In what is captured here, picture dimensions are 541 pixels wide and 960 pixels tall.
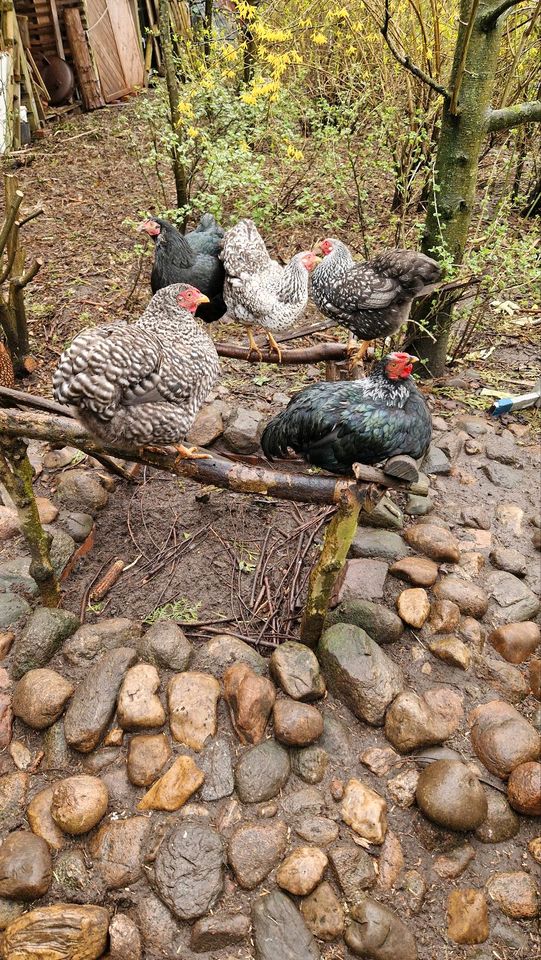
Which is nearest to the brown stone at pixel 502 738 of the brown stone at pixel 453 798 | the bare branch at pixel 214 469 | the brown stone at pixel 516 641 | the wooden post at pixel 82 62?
the brown stone at pixel 453 798

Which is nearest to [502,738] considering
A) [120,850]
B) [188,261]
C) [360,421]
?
[360,421]

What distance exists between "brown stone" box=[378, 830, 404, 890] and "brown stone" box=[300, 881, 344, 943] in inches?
8.0

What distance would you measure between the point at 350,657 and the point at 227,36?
24.4 feet

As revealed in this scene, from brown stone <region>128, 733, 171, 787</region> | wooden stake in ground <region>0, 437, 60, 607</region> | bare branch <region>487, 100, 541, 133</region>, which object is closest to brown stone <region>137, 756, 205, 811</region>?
brown stone <region>128, 733, 171, 787</region>

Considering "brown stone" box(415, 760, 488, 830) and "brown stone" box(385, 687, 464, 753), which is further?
"brown stone" box(385, 687, 464, 753)

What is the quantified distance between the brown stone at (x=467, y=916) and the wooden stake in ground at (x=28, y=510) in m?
2.24

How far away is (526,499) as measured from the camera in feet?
13.2

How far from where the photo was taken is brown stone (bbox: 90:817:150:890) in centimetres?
239

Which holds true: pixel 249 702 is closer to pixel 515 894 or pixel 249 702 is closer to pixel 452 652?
pixel 452 652

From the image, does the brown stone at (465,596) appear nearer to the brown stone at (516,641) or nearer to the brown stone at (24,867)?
the brown stone at (516,641)

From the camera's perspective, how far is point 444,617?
318 cm

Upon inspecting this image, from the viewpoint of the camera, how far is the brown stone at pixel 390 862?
2443 millimetres

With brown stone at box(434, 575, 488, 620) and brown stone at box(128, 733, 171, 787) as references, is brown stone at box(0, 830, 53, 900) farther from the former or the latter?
brown stone at box(434, 575, 488, 620)

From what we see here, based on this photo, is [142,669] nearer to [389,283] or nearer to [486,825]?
[486,825]
